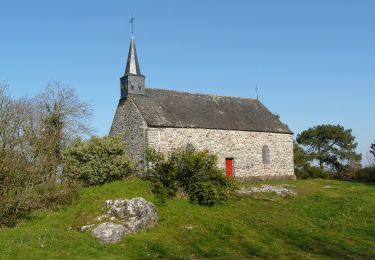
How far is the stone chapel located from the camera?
29375mm

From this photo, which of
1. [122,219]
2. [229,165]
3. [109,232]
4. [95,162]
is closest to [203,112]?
[229,165]

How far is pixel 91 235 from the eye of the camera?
17.0 meters

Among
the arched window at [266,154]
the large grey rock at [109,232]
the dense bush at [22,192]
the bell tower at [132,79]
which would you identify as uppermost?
the bell tower at [132,79]

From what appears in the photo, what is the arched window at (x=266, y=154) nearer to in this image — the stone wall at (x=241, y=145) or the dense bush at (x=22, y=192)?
the stone wall at (x=241, y=145)

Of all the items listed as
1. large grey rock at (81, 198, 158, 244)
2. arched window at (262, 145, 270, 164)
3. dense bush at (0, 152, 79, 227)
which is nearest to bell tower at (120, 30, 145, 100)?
arched window at (262, 145, 270, 164)

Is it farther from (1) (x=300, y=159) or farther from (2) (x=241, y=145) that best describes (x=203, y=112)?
(1) (x=300, y=159)

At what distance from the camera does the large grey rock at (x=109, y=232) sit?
16.6 metres

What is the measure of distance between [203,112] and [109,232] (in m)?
17.8

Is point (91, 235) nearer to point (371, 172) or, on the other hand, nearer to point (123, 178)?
point (123, 178)

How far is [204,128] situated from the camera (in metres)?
31.2

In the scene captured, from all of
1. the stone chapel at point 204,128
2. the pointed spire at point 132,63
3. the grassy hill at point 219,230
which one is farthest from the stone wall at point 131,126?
the grassy hill at point 219,230

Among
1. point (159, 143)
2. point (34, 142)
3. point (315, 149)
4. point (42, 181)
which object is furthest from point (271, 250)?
point (315, 149)

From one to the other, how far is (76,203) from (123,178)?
5.15m

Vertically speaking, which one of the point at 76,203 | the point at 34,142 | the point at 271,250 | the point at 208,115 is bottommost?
the point at 271,250
